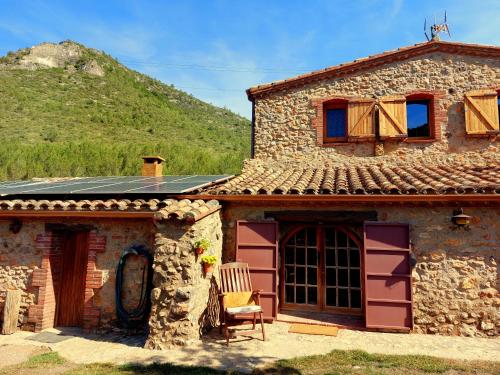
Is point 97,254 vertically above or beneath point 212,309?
above

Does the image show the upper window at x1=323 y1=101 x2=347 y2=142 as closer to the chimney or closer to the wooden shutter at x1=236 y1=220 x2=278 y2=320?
the wooden shutter at x1=236 y1=220 x2=278 y2=320

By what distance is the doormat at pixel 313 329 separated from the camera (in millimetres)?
6231

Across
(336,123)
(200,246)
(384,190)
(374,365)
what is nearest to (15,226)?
(200,246)

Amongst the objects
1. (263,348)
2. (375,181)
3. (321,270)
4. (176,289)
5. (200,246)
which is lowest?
(263,348)

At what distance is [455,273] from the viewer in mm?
6188

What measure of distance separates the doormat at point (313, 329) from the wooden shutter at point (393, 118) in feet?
18.7

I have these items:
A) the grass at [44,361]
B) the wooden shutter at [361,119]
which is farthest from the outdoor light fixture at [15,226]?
the wooden shutter at [361,119]

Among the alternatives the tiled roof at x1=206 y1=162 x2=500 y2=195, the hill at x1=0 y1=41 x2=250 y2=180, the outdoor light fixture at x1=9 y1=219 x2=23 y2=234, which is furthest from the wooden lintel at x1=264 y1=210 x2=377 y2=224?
the hill at x1=0 y1=41 x2=250 y2=180

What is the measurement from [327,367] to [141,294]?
3657 millimetres

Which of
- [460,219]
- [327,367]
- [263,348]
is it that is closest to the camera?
[327,367]

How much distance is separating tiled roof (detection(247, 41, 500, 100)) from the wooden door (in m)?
6.69

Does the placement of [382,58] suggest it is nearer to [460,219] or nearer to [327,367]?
[460,219]

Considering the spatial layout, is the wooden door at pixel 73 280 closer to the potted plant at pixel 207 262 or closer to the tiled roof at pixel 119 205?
the tiled roof at pixel 119 205

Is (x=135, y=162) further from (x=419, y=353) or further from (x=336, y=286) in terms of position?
(x=419, y=353)
